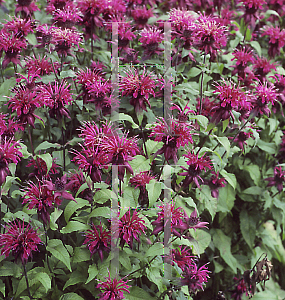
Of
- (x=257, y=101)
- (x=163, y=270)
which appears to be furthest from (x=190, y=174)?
(x=257, y=101)

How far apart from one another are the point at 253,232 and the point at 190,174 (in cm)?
101

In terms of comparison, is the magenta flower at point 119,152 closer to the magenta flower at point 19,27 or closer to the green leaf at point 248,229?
the magenta flower at point 19,27

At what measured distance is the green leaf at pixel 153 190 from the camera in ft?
4.38

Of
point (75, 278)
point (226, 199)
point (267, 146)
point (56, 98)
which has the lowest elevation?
point (226, 199)

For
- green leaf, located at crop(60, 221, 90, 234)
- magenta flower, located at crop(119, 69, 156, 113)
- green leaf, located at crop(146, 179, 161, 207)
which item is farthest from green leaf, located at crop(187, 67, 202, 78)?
green leaf, located at crop(60, 221, 90, 234)

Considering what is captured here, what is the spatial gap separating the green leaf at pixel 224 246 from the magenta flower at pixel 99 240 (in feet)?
3.26

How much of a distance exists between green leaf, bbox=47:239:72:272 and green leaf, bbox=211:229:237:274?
43.5 inches

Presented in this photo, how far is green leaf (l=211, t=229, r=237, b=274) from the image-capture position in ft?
7.07

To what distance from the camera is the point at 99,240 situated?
4.64 feet

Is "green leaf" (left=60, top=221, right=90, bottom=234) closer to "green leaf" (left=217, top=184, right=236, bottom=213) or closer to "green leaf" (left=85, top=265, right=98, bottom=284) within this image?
"green leaf" (left=85, top=265, right=98, bottom=284)

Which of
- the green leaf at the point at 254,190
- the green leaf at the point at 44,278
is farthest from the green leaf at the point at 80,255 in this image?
the green leaf at the point at 254,190

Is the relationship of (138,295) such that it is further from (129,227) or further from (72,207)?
(72,207)

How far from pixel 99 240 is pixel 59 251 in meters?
0.17

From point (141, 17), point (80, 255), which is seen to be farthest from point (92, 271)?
point (141, 17)
